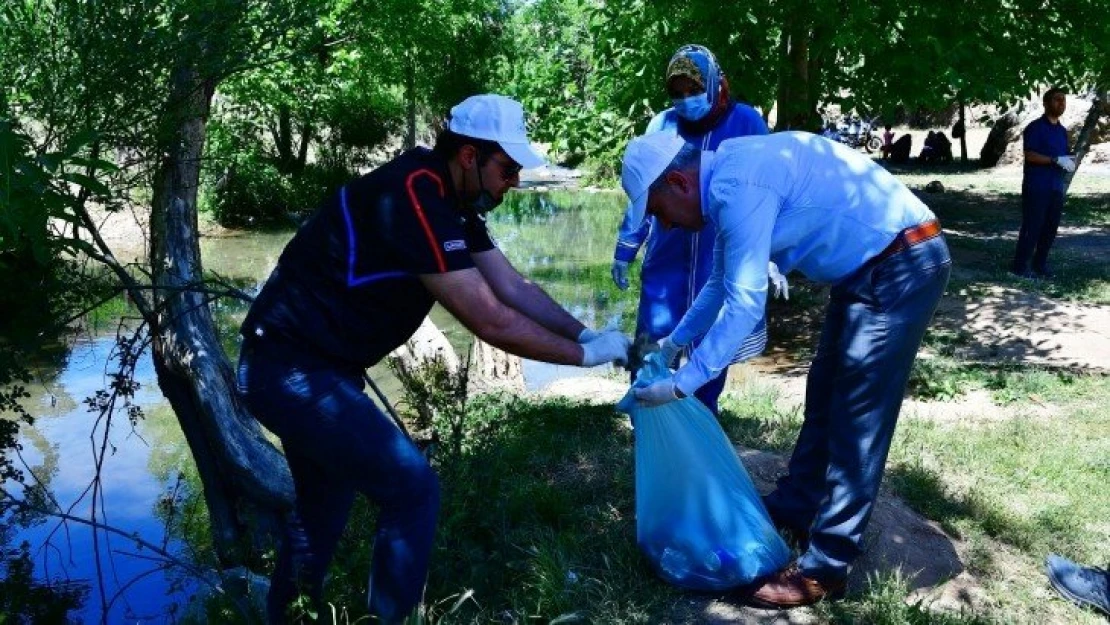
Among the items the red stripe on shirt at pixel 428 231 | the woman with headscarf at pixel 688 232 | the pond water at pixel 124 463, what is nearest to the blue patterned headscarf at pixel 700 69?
the woman with headscarf at pixel 688 232

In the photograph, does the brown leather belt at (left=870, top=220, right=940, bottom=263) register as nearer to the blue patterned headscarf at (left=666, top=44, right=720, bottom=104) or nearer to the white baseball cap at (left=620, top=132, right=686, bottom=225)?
the white baseball cap at (left=620, top=132, right=686, bottom=225)

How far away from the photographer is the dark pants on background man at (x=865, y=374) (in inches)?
116

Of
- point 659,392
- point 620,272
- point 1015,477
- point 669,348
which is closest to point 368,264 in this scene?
point 659,392

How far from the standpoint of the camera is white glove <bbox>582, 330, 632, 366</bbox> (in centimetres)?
300

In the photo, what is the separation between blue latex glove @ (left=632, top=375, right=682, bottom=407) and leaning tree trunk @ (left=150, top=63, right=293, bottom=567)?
2.90 meters

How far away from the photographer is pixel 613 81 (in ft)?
33.2

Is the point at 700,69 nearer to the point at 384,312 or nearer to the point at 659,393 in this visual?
the point at 659,393

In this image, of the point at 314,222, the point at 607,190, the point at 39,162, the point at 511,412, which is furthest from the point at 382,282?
the point at 607,190

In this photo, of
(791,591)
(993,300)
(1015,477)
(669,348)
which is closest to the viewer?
(791,591)

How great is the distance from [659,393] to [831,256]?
0.67m

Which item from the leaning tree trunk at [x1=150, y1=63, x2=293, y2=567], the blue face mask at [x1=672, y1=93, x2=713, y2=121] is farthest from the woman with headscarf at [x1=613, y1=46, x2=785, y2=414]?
the leaning tree trunk at [x1=150, y1=63, x2=293, y2=567]

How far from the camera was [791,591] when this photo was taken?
125 inches

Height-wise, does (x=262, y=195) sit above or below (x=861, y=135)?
below

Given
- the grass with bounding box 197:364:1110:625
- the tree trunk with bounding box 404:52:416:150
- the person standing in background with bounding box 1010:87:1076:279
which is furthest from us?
the tree trunk with bounding box 404:52:416:150
